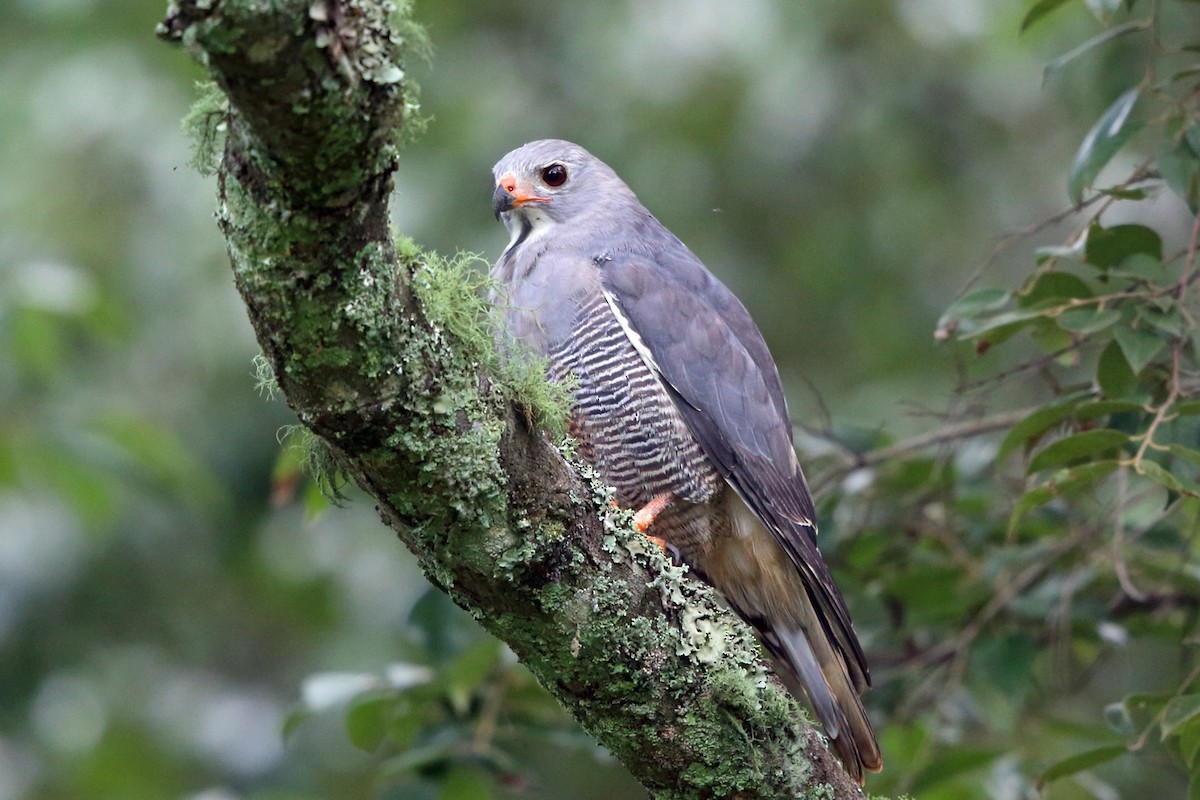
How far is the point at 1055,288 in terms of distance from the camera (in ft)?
11.0

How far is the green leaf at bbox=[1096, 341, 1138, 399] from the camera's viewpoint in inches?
125

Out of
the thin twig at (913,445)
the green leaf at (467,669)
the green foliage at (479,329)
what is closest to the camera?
the green foliage at (479,329)

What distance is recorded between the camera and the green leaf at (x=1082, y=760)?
10.7ft

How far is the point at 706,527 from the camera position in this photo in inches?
142

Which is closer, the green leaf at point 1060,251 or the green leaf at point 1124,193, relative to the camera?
the green leaf at point 1124,193

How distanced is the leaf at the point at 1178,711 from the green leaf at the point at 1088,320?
850mm

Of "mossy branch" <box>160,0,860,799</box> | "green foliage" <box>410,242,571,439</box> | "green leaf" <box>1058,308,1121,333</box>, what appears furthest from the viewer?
"green leaf" <box>1058,308,1121,333</box>

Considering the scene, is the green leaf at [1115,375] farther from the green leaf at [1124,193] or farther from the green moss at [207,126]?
the green moss at [207,126]

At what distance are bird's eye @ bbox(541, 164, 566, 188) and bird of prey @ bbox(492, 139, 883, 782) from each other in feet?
1.01

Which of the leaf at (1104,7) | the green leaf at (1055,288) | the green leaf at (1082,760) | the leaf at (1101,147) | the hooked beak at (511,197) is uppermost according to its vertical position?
the hooked beak at (511,197)

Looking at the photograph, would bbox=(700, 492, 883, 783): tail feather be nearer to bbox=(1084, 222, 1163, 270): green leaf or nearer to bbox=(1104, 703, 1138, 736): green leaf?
bbox=(1104, 703, 1138, 736): green leaf

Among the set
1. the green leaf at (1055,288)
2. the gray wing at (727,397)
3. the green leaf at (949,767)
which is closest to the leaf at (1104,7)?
the green leaf at (1055,288)

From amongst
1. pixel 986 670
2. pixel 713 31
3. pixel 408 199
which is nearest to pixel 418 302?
pixel 986 670

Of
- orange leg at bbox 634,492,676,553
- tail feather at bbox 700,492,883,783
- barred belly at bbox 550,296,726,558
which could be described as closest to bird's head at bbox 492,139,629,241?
barred belly at bbox 550,296,726,558
